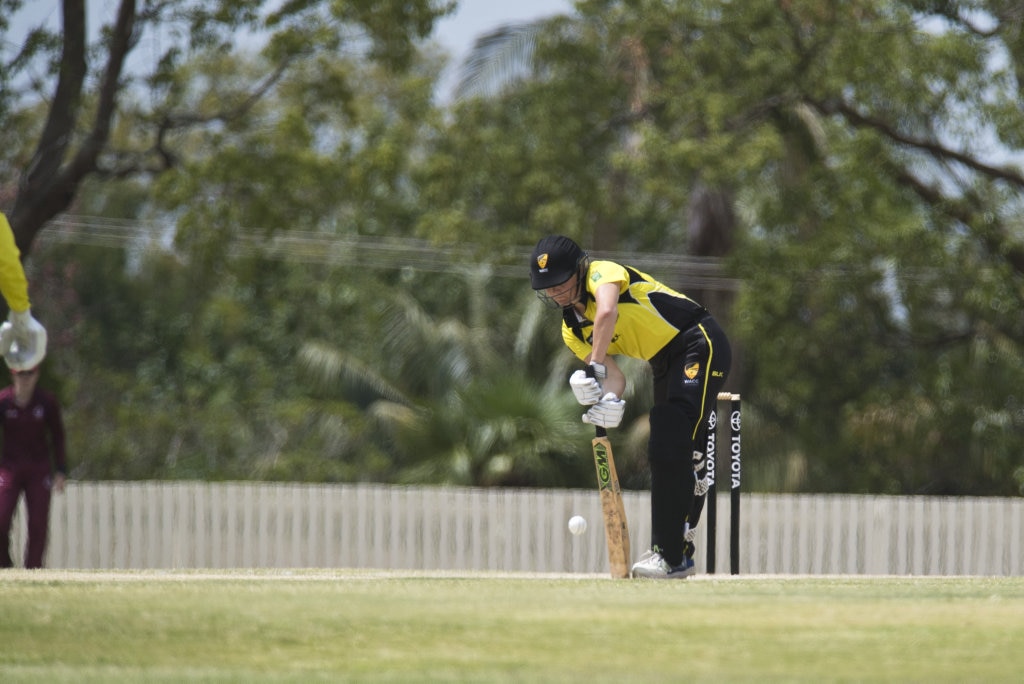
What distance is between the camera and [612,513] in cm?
738

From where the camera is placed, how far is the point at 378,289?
92.9 ft

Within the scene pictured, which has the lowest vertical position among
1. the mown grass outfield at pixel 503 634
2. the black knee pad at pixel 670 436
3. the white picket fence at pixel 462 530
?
the white picket fence at pixel 462 530

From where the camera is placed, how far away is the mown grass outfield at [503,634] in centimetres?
458

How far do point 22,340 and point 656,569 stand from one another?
362cm

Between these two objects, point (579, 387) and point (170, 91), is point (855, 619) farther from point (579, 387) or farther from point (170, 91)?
point (170, 91)

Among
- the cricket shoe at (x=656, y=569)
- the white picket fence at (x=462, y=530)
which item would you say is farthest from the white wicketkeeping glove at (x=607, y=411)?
the white picket fence at (x=462, y=530)

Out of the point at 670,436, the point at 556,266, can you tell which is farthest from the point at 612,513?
the point at 556,266

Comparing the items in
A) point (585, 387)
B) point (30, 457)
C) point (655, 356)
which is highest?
point (655, 356)

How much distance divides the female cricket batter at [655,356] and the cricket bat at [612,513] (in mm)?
98

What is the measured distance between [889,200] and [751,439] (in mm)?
5141

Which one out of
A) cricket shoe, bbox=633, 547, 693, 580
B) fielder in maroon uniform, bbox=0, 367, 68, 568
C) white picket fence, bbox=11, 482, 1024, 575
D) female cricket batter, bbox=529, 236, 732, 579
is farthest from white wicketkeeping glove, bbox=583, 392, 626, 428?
white picket fence, bbox=11, 482, 1024, 575

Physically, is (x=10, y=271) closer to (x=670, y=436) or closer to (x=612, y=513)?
(x=612, y=513)

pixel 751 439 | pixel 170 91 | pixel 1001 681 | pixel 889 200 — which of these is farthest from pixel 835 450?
pixel 1001 681

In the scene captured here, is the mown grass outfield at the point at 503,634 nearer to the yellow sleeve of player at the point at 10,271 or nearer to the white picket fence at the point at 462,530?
the yellow sleeve of player at the point at 10,271
